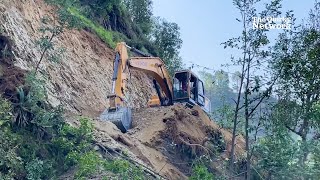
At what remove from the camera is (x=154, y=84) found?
64.7 ft

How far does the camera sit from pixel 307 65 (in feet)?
44.4

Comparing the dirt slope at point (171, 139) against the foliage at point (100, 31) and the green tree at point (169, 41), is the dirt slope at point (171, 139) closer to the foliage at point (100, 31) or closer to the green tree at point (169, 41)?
the foliage at point (100, 31)

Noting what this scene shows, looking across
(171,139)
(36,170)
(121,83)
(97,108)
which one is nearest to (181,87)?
(97,108)

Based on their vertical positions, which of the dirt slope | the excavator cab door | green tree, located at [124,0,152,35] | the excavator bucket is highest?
green tree, located at [124,0,152,35]

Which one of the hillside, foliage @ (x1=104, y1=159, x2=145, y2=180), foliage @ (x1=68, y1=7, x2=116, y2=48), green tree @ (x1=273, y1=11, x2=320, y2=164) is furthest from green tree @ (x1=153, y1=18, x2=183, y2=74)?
foliage @ (x1=104, y1=159, x2=145, y2=180)

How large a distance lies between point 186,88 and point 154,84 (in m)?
1.31

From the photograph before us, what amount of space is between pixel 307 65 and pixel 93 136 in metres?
5.57

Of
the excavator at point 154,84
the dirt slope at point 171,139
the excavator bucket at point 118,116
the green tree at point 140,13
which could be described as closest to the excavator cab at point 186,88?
the excavator at point 154,84

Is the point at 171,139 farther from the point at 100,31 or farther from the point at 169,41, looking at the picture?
the point at 169,41

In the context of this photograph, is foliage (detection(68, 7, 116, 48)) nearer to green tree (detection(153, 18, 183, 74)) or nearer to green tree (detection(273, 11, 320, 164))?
green tree (detection(153, 18, 183, 74))

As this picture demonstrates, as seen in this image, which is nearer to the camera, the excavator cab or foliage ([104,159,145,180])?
foliage ([104,159,145,180])

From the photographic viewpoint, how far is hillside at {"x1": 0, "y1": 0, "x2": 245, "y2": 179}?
46.1 ft

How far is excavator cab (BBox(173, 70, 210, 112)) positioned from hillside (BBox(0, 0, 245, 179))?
0.70m

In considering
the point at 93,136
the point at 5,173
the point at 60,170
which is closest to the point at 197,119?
the point at 93,136
